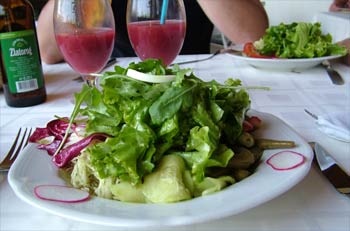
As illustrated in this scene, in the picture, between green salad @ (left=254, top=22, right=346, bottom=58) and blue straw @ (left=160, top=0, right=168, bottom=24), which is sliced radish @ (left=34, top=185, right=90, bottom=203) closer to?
blue straw @ (left=160, top=0, right=168, bottom=24)

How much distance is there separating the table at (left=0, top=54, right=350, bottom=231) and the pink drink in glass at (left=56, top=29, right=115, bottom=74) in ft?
0.35

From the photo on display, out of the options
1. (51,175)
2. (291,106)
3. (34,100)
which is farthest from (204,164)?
(34,100)

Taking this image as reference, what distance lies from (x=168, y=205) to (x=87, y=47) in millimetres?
506

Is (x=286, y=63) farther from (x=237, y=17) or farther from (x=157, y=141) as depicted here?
(x=157, y=141)

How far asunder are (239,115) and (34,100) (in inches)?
21.7

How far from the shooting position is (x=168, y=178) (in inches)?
14.9

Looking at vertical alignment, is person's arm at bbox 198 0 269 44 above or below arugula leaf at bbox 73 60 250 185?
below

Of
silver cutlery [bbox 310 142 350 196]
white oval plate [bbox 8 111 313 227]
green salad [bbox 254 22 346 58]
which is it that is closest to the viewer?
white oval plate [bbox 8 111 313 227]

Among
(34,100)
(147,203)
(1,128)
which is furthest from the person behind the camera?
(34,100)

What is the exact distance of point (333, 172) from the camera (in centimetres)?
46

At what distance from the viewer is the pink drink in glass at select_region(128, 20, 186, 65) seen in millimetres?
809

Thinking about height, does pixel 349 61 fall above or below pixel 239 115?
below

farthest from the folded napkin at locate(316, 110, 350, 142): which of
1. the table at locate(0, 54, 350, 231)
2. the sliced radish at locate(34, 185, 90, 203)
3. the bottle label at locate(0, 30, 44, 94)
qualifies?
the bottle label at locate(0, 30, 44, 94)

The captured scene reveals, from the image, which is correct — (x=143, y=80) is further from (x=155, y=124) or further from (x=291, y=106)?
(x=291, y=106)
